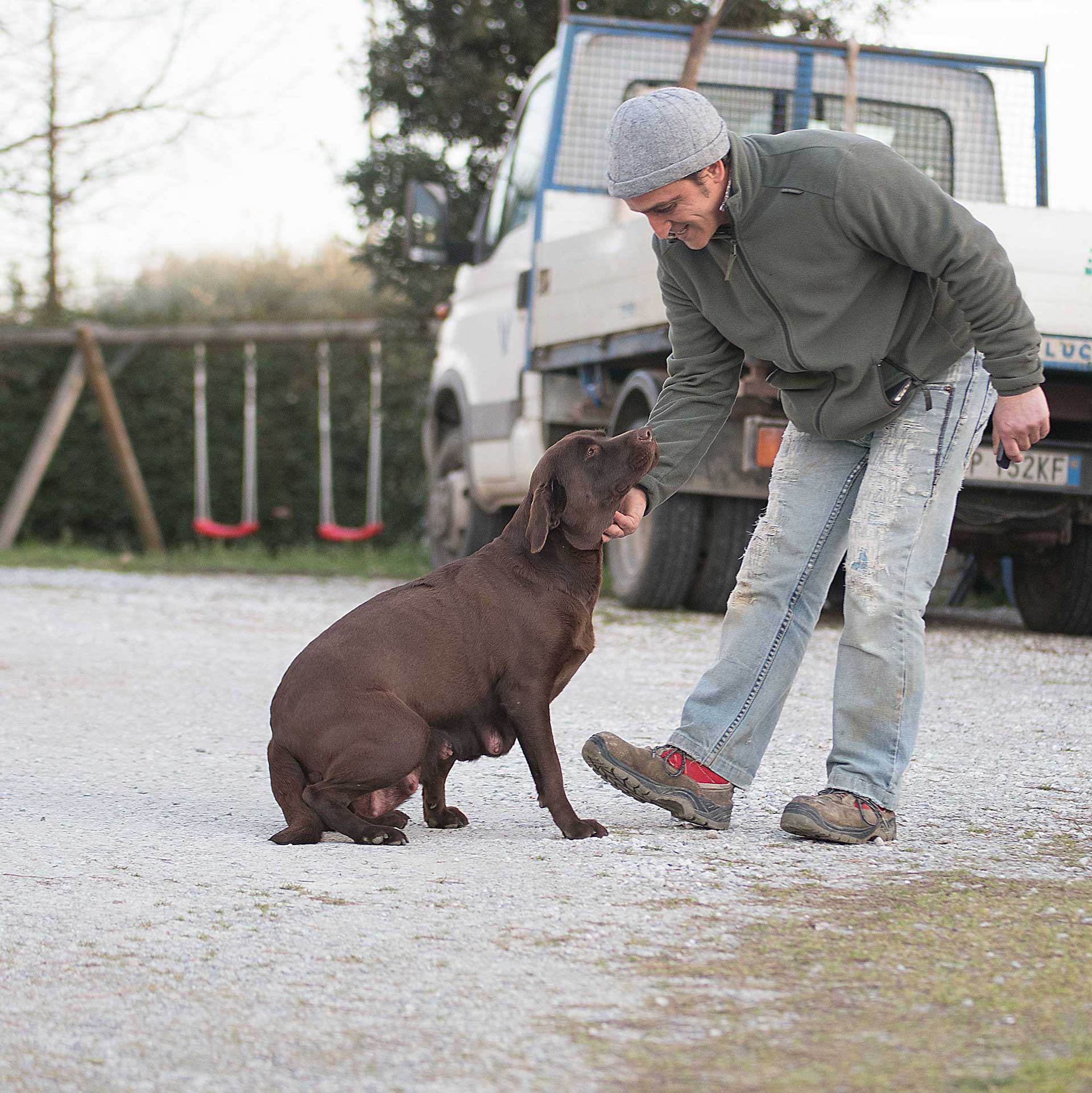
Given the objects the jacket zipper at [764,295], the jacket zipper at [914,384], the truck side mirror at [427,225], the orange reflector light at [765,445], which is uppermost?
the truck side mirror at [427,225]

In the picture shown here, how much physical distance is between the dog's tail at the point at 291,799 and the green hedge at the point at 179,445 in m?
13.5

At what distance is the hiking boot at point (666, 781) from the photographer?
362cm

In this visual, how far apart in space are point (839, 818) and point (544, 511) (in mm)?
979

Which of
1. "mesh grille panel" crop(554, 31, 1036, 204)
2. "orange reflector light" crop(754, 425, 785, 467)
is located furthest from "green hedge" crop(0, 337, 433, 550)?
"orange reflector light" crop(754, 425, 785, 467)

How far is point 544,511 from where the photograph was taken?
363 cm

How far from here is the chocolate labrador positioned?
134 inches

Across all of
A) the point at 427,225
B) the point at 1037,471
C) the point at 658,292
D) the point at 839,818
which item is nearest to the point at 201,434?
the point at 427,225

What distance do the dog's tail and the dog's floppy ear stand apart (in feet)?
2.43

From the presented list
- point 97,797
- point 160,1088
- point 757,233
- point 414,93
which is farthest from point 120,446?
point 160,1088

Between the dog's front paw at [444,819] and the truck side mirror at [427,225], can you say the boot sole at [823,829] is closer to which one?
the dog's front paw at [444,819]

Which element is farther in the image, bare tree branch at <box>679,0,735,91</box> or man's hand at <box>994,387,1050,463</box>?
bare tree branch at <box>679,0,735,91</box>

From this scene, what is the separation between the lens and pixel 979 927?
2.72 m

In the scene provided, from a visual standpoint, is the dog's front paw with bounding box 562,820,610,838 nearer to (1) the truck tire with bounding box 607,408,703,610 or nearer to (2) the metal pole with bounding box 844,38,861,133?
(1) the truck tire with bounding box 607,408,703,610

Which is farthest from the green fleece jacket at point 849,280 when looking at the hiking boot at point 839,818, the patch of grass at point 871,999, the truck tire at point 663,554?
the truck tire at point 663,554
